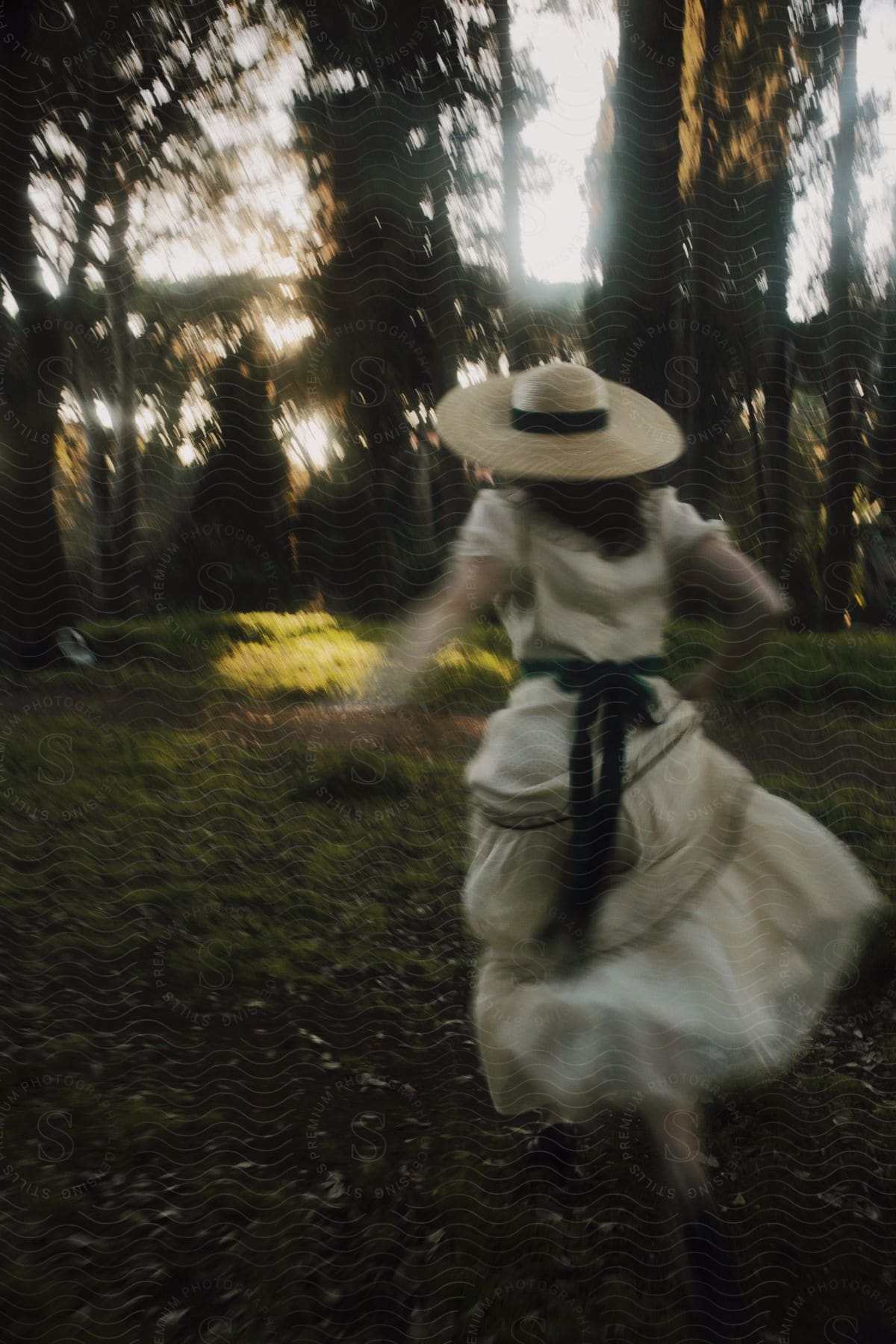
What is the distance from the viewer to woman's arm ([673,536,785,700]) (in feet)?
4.86

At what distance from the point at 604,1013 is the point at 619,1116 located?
1.36 feet

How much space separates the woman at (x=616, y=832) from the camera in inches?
54.5

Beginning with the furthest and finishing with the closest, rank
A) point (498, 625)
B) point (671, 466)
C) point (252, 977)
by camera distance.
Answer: point (252, 977), point (671, 466), point (498, 625)

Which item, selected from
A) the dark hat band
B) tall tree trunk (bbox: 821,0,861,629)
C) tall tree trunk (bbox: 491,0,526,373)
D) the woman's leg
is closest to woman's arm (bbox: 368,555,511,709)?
the dark hat band

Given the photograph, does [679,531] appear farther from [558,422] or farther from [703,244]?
[703,244]

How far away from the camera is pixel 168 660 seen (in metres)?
1.82

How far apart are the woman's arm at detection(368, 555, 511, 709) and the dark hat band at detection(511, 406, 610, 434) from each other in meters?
0.26

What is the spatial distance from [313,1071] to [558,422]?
164 cm

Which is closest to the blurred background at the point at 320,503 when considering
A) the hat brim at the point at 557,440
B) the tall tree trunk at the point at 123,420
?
the tall tree trunk at the point at 123,420

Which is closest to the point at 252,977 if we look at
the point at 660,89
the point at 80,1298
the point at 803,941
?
the point at 80,1298

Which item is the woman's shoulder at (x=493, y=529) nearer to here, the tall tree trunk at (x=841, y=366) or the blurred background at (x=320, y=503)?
the blurred background at (x=320, y=503)

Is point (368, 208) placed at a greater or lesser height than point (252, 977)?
greater

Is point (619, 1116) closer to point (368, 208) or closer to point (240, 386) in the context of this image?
point (240, 386)

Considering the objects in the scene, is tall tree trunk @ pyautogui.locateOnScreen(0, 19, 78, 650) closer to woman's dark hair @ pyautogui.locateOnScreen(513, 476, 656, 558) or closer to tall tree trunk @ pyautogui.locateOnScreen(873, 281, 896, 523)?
woman's dark hair @ pyautogui.locateOnScreen(513, 476, 656, 558)
